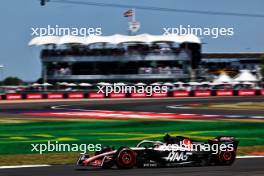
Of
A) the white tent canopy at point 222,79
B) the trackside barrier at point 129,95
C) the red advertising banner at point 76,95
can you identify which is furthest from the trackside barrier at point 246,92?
the red advertising banner at point 76,95

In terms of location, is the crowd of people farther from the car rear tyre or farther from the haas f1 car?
the car rear tyre

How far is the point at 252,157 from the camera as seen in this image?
13.6 meters

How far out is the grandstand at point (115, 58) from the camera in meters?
35.0

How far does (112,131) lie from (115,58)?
59.1 ft

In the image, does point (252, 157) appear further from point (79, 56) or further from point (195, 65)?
point (195, 65)

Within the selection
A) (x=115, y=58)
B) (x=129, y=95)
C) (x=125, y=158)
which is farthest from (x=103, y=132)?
(x=129, y=95)

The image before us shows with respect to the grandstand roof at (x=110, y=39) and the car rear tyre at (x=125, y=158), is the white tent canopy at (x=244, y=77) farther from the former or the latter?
the car rear tyre at (x=125, y=158)

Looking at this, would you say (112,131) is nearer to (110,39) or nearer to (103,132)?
(103,132)

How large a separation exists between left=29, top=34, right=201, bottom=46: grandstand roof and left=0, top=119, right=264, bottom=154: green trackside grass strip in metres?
12.4

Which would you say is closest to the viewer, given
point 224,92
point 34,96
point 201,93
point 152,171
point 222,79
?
point 152,171

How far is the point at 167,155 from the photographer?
11.5 meters

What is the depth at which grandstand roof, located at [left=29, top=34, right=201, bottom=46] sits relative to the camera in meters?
34.1

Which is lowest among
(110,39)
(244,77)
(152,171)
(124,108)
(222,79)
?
(152,171)

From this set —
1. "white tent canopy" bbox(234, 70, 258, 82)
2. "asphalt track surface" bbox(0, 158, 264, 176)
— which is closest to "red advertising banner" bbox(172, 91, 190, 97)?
"white tent canopy" bbox(234, 70, 258, 82)
